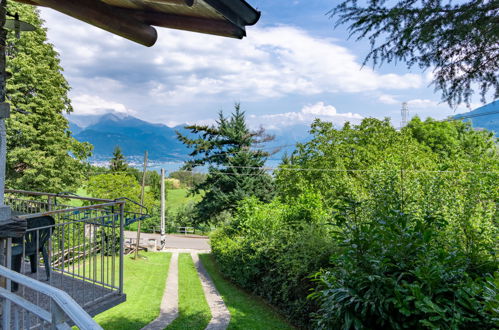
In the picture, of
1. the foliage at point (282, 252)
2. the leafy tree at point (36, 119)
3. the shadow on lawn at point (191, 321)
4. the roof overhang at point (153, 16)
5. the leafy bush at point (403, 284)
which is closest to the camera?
the roof overhang at point (153, 16)

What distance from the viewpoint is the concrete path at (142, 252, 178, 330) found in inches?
359

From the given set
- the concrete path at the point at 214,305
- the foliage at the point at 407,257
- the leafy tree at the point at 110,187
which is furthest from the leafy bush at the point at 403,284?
the leafy tree at the point at 110,187

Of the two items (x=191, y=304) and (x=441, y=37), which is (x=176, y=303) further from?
(x=441, y=37)

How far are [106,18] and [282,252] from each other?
9.30 m

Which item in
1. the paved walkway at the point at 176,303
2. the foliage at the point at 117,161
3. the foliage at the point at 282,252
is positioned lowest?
the paved walkway at the point at 176,303

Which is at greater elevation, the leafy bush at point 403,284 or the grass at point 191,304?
the leafy bush at point 403,284

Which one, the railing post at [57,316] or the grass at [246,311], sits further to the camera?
the grass at [246,311]

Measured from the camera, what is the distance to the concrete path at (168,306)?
912 centimetres

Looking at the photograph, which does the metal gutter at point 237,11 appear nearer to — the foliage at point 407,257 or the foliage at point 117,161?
the foliage at point 407,257

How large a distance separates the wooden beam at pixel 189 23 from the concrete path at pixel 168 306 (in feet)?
28.2

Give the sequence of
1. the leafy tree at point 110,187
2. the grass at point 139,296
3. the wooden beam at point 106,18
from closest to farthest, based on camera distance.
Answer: the wooden beam at point 106,18 < the grass at point 139,296 < the leafy tree at point 110,187

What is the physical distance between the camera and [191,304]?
37.6 feet

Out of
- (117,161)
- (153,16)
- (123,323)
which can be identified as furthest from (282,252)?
(117,161)

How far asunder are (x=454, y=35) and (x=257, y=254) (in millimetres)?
9498
